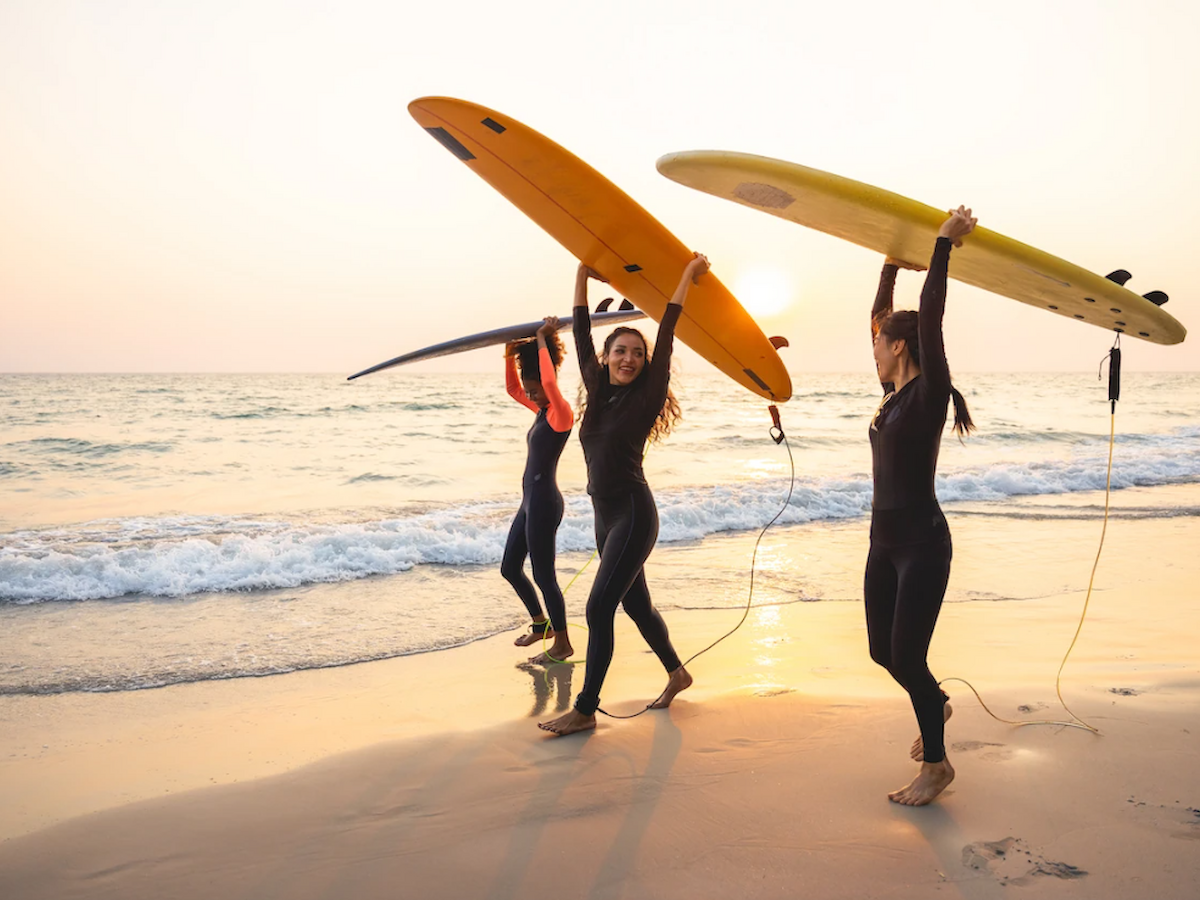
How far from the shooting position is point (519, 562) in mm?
5426

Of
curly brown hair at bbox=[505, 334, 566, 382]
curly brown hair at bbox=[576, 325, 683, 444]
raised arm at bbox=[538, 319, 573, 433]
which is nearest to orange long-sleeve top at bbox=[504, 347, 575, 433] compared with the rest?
raised arm at bbox=[538, 319, 573, 433]

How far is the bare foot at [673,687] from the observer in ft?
14.1

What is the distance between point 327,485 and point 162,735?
9.97 meters

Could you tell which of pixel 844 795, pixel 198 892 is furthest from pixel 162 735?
pixel 844 795

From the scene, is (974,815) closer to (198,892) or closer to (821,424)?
(198,892)

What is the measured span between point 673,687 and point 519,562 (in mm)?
1464

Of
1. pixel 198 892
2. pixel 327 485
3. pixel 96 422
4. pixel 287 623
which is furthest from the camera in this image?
pixel 96 422

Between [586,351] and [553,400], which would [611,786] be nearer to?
[586,351]

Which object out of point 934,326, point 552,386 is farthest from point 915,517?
point 552,386

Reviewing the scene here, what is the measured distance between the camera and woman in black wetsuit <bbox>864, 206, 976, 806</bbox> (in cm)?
297

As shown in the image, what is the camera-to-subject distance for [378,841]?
292cm

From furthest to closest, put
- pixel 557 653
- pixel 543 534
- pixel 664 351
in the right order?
pixel 557 653
pixel 543 534
pixel 664 351

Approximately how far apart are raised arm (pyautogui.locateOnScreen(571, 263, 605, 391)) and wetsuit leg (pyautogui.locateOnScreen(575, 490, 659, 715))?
58 cm

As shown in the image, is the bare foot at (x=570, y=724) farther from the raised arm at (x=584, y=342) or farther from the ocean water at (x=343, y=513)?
the ocean water at (x=343, y=513)
